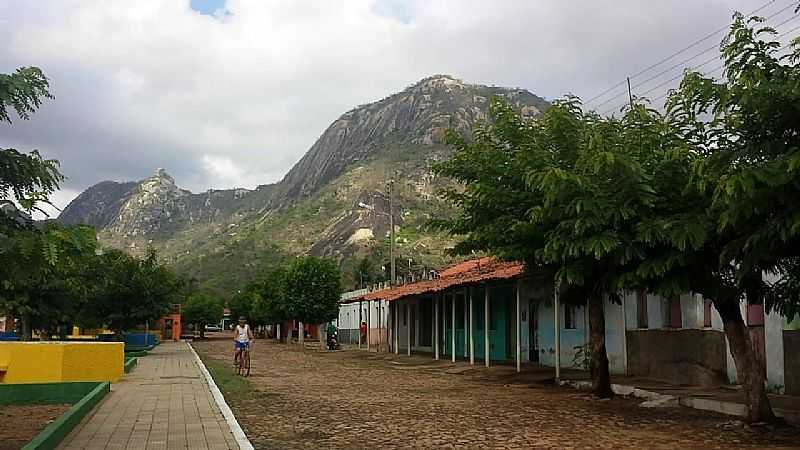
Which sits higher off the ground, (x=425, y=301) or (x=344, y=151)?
(x=344, y=151)

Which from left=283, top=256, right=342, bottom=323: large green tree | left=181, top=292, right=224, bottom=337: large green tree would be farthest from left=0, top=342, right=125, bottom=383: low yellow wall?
left=181, top=292, right=224, bottom=337: large green tree

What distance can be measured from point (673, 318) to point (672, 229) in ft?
27.6

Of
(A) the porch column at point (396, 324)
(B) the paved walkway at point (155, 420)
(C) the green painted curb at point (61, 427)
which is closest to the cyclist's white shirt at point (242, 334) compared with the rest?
(B) the paved walkway at point (155, 420)

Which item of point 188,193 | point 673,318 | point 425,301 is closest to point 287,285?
point 425,301

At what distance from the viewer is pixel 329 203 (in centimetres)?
10200

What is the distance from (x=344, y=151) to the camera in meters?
133

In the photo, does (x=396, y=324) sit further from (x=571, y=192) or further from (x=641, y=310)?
(x=571, y=192)

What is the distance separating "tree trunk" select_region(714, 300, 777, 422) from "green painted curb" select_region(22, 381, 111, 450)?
8.61 metres

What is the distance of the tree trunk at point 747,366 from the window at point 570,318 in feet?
36.8

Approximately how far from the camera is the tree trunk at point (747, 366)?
11.2 meters

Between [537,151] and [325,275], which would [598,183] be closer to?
[537,151]

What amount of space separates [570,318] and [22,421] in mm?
14564

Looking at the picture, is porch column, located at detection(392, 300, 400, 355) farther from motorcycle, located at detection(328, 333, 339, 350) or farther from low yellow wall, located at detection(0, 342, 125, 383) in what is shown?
low yellow wall, located at detection(0, 342, 125, 383)

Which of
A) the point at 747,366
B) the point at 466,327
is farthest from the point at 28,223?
the point at 466,327
